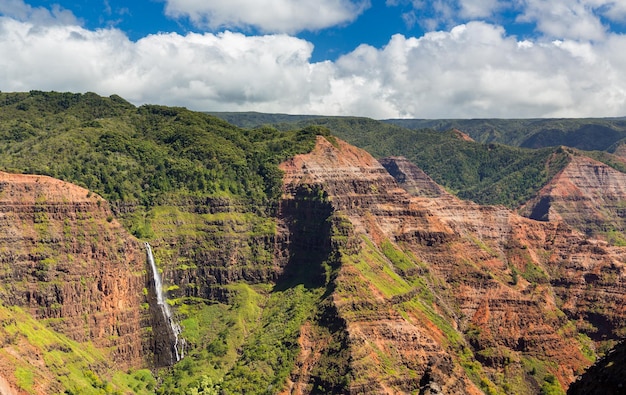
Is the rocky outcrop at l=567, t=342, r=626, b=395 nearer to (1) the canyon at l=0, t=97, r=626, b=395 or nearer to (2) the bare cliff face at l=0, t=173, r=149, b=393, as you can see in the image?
(1) the canyon at l=0, t=97, r=626, b=395

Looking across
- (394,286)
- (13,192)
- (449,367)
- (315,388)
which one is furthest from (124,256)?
(449,367)

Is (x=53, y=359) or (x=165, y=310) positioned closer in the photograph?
(x=53, y=359)

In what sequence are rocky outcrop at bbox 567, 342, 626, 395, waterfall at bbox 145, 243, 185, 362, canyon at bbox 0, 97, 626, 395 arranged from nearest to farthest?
1. rocky outcrop at bbox 567, 342, 626, 395
2. canyon at bbox 0, 97, 626, 395
3. waterfall at bbox 145, 243, 185, 362

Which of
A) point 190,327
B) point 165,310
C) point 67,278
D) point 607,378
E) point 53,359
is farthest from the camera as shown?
point 190,327

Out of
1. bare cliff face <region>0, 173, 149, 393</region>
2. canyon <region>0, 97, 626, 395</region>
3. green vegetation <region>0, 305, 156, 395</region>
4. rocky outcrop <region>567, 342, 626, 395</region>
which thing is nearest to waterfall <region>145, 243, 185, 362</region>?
canyon <region>0, 97, 626, 395</region>

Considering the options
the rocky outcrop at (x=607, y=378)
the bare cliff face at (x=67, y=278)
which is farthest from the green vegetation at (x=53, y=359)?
the rocky outcrop at (x=607, y=378)

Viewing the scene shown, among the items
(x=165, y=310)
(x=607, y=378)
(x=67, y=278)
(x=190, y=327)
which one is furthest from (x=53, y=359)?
(x=607, y=378)

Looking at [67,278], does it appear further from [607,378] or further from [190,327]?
[607,378]
